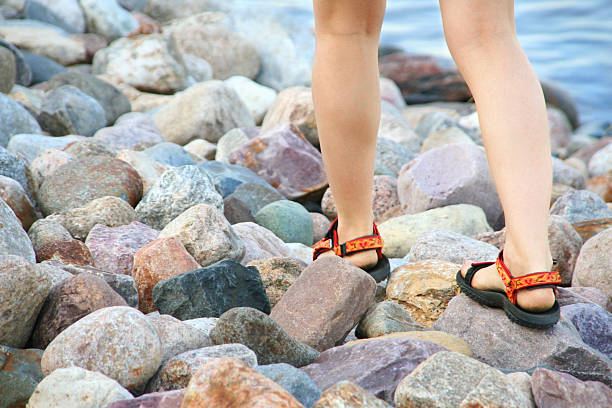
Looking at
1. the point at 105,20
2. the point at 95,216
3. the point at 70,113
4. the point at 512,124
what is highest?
the point at 512,124

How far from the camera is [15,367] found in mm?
1501

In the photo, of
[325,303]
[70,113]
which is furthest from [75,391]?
[70,113]

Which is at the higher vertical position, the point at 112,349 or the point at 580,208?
the point at 112,349

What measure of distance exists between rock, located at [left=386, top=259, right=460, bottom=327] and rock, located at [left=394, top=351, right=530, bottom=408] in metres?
0.78

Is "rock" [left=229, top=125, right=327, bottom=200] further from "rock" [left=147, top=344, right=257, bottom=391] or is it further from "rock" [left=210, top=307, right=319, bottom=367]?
"rock" [left=147, top=344, right=257, bottom=391]

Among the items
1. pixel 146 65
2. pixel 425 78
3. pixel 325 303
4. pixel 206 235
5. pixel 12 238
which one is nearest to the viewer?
pixel 325 303

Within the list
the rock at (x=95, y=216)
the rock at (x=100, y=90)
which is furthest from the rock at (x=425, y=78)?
the rock at (x=95, y=216)

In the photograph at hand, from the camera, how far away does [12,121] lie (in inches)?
160

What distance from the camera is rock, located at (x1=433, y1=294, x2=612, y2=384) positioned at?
1700mm


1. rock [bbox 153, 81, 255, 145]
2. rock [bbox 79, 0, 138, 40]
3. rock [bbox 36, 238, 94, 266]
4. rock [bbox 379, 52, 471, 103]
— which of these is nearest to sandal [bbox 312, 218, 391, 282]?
rock [bbox 36, 238, 94, 266]

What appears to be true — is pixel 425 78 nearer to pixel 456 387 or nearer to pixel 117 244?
pixel 117 244

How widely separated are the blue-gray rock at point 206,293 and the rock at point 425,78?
375 inches

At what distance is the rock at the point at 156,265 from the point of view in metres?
2.18

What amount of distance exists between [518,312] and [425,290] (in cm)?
45
